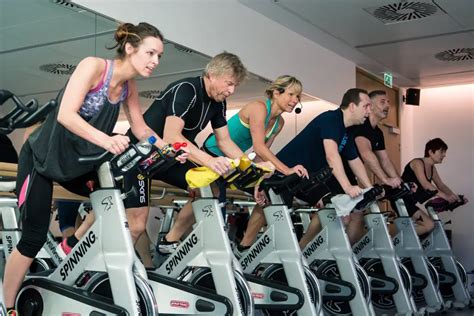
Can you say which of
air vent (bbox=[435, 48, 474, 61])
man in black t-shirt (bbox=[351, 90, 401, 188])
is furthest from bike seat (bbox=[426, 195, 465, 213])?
air vent (bbox=[435, 48, 474, 61])

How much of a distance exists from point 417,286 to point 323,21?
263 centimetres

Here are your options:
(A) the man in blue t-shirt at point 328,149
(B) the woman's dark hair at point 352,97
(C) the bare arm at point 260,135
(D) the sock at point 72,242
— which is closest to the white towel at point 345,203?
(A) the man in blue t-shirt at point 328,149

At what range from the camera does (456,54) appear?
7.27 metres

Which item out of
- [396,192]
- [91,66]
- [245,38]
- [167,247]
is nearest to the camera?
[91,66]

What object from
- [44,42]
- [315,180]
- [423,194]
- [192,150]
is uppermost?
[44,42]

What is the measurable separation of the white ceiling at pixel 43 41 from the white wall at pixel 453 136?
559 centimetres

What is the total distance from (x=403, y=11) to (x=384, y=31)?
0.64 meters

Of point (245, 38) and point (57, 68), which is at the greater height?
point (245, 38)

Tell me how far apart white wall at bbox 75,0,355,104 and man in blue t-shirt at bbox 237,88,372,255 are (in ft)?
4.56

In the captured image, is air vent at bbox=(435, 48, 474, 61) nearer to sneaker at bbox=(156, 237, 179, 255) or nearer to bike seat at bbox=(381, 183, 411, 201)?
bike seat at bbox=(381, 183, 411, 201)

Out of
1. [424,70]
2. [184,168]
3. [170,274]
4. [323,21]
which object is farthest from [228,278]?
[424,70]

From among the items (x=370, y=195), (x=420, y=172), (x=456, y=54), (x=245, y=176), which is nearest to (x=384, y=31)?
(x=456, y=54)

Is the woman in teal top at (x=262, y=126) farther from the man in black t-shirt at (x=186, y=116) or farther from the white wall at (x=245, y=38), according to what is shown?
the white wall at (x=245, y=38)

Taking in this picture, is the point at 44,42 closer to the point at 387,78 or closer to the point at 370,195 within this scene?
the point at 370,195
